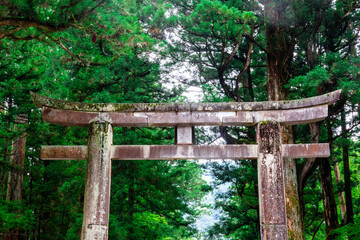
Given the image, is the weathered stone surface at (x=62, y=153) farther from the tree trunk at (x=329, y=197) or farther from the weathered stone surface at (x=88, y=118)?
the tree trunk at (x=329, y=197)

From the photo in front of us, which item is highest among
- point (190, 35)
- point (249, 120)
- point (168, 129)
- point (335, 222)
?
point (190, 35)

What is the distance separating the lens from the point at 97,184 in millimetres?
5656

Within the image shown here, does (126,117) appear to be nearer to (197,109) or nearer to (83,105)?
(83,105)

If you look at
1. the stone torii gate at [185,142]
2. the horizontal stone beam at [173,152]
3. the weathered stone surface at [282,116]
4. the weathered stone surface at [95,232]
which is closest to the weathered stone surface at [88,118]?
the stone torii gate at [185,142]

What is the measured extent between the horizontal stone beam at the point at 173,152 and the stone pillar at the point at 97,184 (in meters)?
0.18

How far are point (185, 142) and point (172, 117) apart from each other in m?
0.51

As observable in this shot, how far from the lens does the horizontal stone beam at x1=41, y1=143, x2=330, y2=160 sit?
5.77m

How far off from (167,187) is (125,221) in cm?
173

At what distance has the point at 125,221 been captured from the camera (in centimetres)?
1048

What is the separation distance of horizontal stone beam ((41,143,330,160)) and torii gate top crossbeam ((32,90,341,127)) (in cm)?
45

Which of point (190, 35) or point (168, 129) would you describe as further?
point (168, 129)

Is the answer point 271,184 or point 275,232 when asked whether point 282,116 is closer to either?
point 271,184

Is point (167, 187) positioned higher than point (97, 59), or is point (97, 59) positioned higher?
point (97, 59)

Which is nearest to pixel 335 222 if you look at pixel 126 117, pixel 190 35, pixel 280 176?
pixel 280 176
